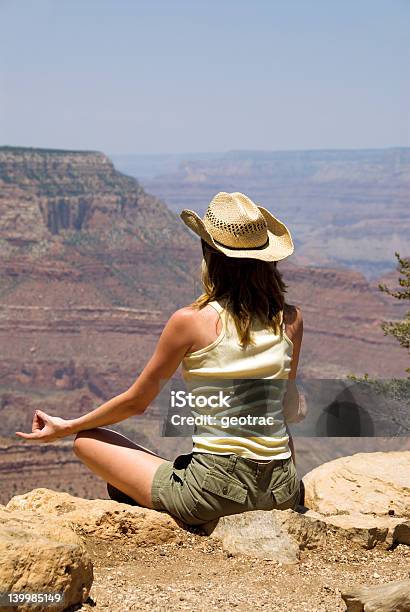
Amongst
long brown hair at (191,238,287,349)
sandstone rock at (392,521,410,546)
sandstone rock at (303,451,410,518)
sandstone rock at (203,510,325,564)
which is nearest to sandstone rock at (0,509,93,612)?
sandstone rock at (203,510,325,564)

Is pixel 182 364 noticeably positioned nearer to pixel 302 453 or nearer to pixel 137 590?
pixel 137 590

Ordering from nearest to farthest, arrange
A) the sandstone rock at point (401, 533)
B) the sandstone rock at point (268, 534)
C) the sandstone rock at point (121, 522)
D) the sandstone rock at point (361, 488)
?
the sandstone rock at point (268, 534), the sandstone rock at point (121, 522), the sandstone rock at point (401, 533), the sandstone rock at point (361, 488)

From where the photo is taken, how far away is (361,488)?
18.8ft

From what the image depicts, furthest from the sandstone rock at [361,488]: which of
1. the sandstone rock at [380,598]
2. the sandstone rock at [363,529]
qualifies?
the sandstone rock at [380,598]

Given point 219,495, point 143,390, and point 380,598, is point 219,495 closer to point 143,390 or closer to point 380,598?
point 143,390

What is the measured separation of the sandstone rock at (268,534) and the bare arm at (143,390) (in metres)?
0.70

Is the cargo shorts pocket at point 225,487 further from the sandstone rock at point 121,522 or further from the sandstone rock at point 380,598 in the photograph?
the sandstone rock at point 380,598

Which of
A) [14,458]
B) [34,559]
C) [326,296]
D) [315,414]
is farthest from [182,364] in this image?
[326,296]

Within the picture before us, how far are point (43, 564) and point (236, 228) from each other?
1853mm

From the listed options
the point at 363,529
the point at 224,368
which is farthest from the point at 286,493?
the point at 224,368

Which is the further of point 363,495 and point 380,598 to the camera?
point 363,495

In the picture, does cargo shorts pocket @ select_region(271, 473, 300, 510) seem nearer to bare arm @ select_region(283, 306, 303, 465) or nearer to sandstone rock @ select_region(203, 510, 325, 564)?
sandstone rock @ select_region(203, 510, 325, 564)

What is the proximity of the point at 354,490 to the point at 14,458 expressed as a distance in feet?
171

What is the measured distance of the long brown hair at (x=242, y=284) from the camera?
4816mm
